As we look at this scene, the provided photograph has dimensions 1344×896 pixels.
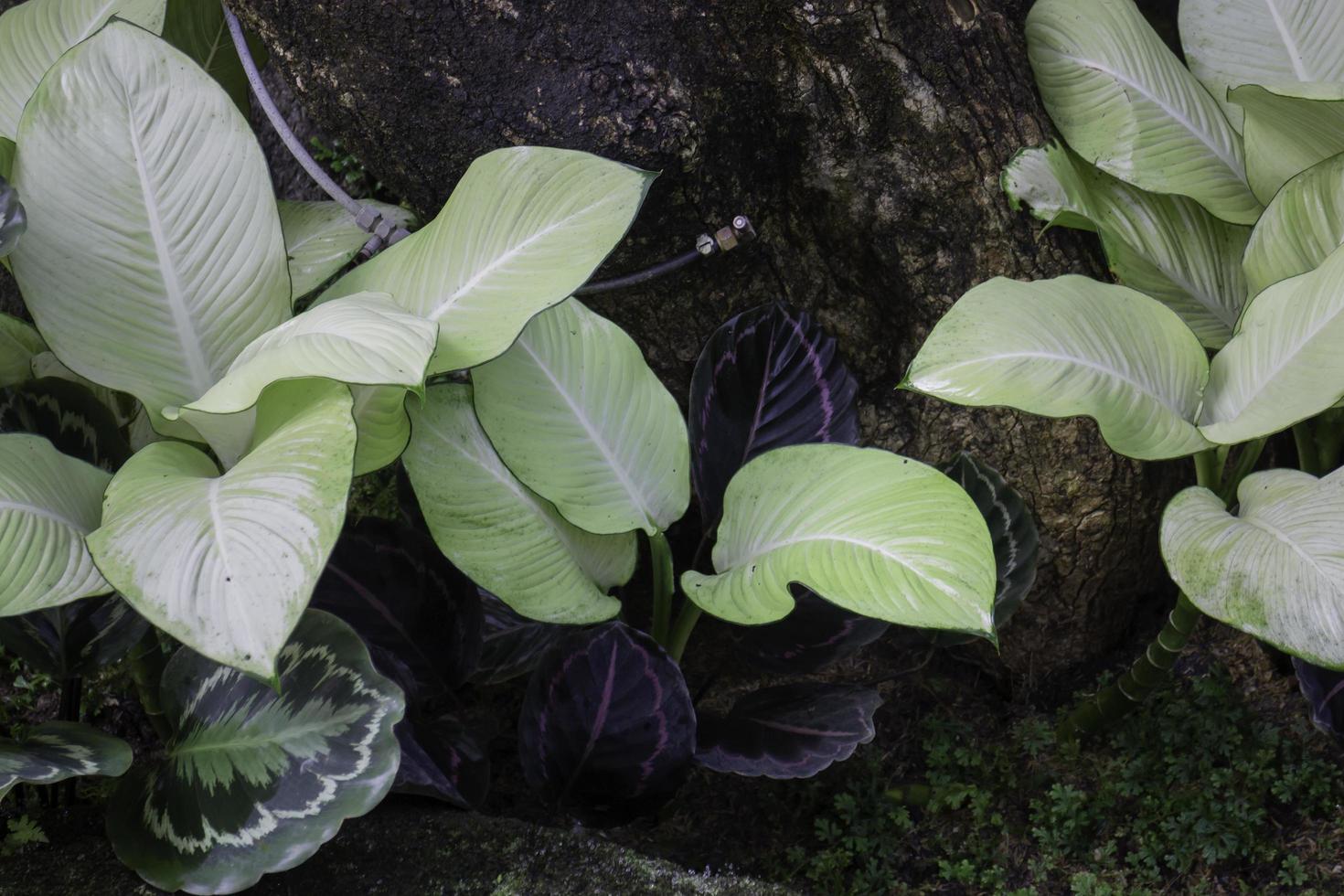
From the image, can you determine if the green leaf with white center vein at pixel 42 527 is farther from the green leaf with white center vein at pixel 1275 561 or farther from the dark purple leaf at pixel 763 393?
the green leaf with white center vein at pixel 1275 561

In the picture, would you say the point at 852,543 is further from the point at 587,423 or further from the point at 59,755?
the point at 59,755

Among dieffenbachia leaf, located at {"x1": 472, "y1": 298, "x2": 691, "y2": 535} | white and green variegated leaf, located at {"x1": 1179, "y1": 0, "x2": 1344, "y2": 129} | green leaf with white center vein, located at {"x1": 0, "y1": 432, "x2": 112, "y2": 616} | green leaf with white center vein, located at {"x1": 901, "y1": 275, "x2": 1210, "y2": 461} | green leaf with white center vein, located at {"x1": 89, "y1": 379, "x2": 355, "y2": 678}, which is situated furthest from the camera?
white and green variegated leaf, located at {"x1": 1179, "y1": 0, "x2": 1344, "y2": 129}

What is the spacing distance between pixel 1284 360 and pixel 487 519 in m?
0.85

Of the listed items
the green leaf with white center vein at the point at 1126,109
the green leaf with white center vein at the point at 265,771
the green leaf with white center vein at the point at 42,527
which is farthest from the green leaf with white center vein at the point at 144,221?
the green leaf with white center vein at the point at 1126,109

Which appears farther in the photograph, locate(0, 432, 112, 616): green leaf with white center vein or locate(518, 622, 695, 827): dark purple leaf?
locate(518, 622, 695, 827): dark purple leaf

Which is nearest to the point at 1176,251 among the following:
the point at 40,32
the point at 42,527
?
the point at 42,527

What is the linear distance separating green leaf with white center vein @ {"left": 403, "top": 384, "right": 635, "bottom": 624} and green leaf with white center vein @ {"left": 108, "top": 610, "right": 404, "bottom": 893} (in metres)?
0.16

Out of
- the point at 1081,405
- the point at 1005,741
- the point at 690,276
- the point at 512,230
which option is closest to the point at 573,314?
the point at 512,230

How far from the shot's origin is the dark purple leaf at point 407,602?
122 centimetres

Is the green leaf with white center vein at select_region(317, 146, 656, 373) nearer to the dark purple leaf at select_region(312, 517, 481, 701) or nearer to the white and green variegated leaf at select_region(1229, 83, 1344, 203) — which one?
the dark purple leaf at select_region(312, 517, 481, 701)

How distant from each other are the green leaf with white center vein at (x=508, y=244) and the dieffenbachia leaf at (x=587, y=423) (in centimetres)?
9

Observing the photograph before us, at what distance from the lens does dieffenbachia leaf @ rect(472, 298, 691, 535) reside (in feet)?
3.58

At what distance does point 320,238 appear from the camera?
1.30 metres

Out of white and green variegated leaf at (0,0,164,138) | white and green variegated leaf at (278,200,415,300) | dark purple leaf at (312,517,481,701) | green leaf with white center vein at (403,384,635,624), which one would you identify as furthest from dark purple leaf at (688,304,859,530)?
white and green variegated leaf at (0,0,164,138)
